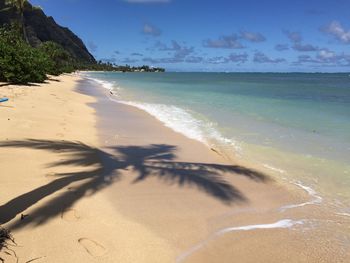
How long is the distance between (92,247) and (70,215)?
2.95 ft

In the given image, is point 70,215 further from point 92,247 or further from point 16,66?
point 16,66

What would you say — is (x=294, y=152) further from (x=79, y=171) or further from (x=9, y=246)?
(x=9, y=246)

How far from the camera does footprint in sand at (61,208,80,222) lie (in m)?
5.02

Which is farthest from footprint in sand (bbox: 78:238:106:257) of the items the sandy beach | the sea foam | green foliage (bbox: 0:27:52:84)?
green foliage (bbox: 0:27:52:84)

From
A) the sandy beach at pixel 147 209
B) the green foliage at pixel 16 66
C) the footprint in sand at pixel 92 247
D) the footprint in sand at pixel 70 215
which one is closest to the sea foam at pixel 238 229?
the sandy beach at pixel 147 209

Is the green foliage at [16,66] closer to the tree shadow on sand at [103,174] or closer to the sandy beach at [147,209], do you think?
the sandy beach at [147,209]

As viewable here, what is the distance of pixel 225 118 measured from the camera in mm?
17547

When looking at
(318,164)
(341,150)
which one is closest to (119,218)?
(318,164)

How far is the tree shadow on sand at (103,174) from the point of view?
5254 mm

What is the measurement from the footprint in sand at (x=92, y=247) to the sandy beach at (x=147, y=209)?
0.01 metres

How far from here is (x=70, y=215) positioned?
5137mm

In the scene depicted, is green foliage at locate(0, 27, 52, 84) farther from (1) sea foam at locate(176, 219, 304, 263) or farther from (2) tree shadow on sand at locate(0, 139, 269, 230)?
(1) sea foam at locate(176, 219, 304, 263)

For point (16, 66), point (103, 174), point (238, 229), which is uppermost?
point (16, 66)

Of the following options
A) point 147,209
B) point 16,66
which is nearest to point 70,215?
point 147,209
